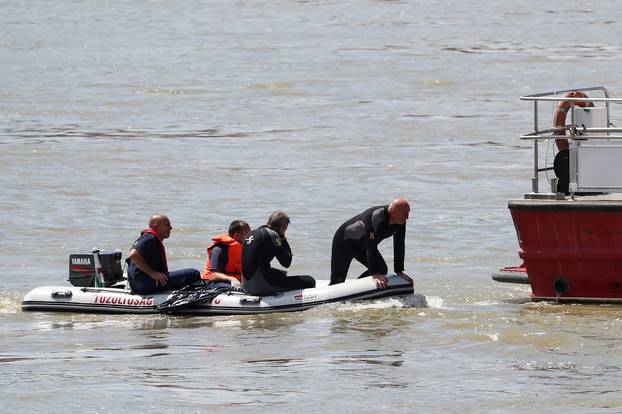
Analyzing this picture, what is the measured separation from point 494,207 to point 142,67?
2075 centimetres


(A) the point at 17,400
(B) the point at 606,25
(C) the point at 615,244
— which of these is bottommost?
(A) the point at 17,400

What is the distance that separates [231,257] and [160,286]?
2.62 ft

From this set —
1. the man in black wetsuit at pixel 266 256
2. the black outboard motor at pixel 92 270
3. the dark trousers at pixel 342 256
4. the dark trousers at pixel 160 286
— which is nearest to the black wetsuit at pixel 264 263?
the man in black wetsuit at pixel 266 256

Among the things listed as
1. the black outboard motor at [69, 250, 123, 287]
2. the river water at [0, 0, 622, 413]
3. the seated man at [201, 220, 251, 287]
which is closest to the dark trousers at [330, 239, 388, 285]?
the river water at [0, 0, 622, 413]

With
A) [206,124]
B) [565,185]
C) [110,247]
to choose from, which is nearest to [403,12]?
[206,124]

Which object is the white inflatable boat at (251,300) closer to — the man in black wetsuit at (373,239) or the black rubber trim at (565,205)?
the man in black wetsuit at (373,239)

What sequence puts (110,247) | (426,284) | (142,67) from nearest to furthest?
(426,284), (110,247), (142,67)

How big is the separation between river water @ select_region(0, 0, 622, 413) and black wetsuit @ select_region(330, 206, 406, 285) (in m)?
0.42

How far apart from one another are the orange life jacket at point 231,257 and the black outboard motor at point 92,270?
0.91 meters

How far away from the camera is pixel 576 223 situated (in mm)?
13617

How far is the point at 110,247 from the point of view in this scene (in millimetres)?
19391

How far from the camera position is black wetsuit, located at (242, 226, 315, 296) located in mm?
13930

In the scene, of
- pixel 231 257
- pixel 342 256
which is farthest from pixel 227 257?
pixel 342 256

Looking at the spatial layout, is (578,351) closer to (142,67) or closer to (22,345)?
(22,345)
